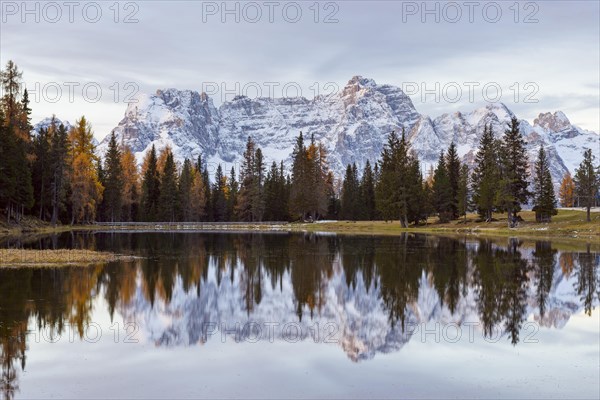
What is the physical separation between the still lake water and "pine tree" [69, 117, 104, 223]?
188 ft

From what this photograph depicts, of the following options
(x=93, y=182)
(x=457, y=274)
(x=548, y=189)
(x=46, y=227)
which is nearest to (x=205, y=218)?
(x=93, y=182)

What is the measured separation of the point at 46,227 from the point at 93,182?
12.6 meters

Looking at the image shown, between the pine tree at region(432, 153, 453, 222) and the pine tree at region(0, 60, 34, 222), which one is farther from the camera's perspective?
the pine tree at region(432, 153, 453, 222)

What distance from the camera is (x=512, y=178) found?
86938 mm

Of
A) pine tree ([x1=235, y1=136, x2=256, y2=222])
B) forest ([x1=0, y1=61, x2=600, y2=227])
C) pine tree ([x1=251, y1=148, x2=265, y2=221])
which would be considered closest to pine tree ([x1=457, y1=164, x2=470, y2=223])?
forest ([x1=0, y1=61, x2=600, y2=227])

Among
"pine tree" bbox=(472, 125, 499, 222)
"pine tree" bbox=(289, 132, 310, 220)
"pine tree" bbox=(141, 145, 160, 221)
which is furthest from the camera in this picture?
"pine tree" bbox=(141, 145, 160, 221)

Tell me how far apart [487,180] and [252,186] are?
165 feet

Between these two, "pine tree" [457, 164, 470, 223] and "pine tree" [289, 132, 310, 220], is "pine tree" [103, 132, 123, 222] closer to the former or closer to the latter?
"pine tree" [289, 132, 310, 220]

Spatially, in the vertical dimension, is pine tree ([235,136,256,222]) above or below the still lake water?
above

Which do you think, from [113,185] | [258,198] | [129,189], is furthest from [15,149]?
[258,198]

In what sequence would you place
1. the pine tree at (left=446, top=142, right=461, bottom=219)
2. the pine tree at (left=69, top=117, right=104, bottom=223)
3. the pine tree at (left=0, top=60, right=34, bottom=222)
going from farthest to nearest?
the pine tree at (left=446, top=142, right=461, bottom=219) → the pine tree at (left=69, top=117, right=104, bottom=223) → the pine tree at (left=0, top=60, right=34, bottom=222)

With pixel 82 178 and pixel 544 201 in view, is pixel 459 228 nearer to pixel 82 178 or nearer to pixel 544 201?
pixel 544 201

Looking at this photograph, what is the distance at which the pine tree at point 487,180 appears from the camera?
88.0m

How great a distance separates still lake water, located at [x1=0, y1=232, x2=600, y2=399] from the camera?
46.3 ft
